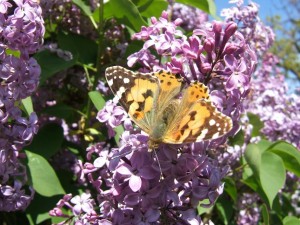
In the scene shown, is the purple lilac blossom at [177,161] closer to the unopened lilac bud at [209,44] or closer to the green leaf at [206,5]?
the unopened lilac bud at [209,44]

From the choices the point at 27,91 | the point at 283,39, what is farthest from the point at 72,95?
the point at 283,39

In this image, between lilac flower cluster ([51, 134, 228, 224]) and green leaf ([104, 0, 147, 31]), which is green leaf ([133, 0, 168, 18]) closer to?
green leaf ([104, 0, 147, 31])

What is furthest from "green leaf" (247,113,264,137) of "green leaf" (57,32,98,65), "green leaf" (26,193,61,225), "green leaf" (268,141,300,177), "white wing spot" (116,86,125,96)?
"white wing spot" (116,86,125,96)

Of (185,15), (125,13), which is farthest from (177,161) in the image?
(185,15)

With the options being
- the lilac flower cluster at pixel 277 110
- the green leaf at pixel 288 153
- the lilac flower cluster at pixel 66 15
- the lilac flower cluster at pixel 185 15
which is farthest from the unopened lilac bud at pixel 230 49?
the lilac flower cluster at pixel 185 15

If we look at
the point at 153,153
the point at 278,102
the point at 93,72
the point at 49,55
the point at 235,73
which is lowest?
the point at 278,102

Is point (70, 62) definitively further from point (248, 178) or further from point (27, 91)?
point (248, 178)

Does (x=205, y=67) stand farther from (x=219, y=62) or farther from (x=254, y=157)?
(x=254, y=157)
